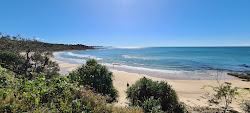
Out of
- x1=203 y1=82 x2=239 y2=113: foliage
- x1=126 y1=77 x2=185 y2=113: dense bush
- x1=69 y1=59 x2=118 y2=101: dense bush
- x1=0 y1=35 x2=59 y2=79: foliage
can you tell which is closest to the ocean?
x1=203 y1=82 x2=239 y2=113: foliage

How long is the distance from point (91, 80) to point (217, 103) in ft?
34.7

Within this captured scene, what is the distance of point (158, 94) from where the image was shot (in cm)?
640

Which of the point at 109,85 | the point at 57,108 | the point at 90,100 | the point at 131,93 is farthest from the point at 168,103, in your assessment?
the point at 57,108

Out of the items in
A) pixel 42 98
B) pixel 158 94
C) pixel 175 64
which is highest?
pixel 42 98

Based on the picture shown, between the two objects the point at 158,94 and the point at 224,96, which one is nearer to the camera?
the point at 158,94

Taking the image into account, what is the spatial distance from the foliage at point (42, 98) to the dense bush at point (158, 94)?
2.38 m

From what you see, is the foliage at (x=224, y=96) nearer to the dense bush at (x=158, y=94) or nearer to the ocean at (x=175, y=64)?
the ocean at (x=175, y=64)

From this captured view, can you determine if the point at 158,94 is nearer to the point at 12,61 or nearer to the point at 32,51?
the point at 12,61

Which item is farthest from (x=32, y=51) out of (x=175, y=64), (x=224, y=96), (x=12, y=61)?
(x=175, y=64)

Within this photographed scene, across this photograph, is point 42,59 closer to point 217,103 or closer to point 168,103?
point 168,103

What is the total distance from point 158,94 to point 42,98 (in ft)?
18.4

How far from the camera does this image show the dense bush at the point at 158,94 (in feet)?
20.2

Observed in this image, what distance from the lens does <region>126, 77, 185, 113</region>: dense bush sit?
6168mm

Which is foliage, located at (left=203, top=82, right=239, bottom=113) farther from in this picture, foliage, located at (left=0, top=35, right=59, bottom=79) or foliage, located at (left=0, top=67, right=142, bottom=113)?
foliage, located at (left=0, top=35, right=59, bottom=79)
